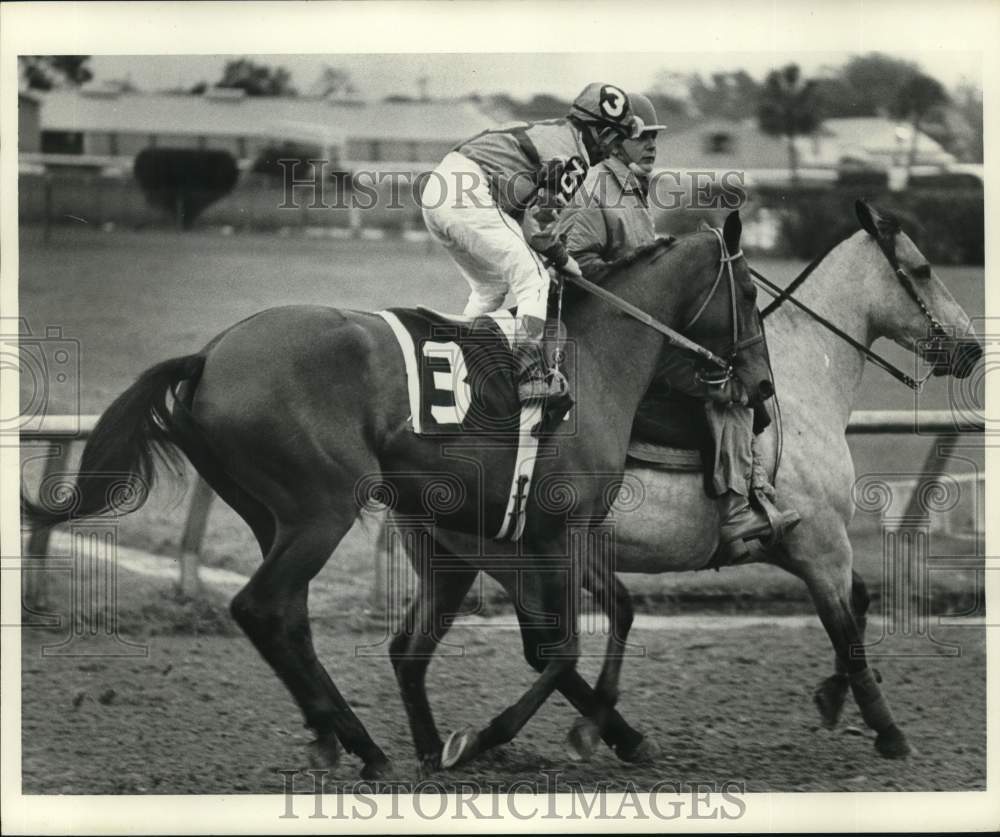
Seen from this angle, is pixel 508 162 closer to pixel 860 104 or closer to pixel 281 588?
pixel 281 588

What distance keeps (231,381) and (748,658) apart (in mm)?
3423

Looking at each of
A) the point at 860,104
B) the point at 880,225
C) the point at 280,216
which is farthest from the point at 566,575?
the point at 860,104

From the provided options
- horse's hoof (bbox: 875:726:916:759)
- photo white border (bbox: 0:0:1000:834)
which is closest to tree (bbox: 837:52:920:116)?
photo white border (bbox: 0:0:1000:834)

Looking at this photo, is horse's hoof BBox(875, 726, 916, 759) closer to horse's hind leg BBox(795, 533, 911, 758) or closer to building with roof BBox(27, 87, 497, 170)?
horse's hind leg BBox(795, 533, 911, 758)

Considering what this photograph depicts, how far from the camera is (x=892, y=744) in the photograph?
242 inches

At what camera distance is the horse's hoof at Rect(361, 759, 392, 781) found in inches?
220

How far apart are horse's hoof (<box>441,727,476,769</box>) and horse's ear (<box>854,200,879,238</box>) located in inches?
108

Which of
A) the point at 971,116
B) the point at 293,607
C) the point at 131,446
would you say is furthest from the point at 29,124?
the point at 971,116

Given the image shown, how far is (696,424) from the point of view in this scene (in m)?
6.11

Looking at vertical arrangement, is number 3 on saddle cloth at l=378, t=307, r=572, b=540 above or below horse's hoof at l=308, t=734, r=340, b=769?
Result: above

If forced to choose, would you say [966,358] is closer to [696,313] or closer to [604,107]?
[696,313]

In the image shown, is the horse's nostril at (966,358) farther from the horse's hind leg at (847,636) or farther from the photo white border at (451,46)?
the horse's hind leg at (847,636)

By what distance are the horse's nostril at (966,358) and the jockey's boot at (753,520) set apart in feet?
3.84

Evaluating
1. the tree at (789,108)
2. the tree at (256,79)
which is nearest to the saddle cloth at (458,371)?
the tree at (256,79)
